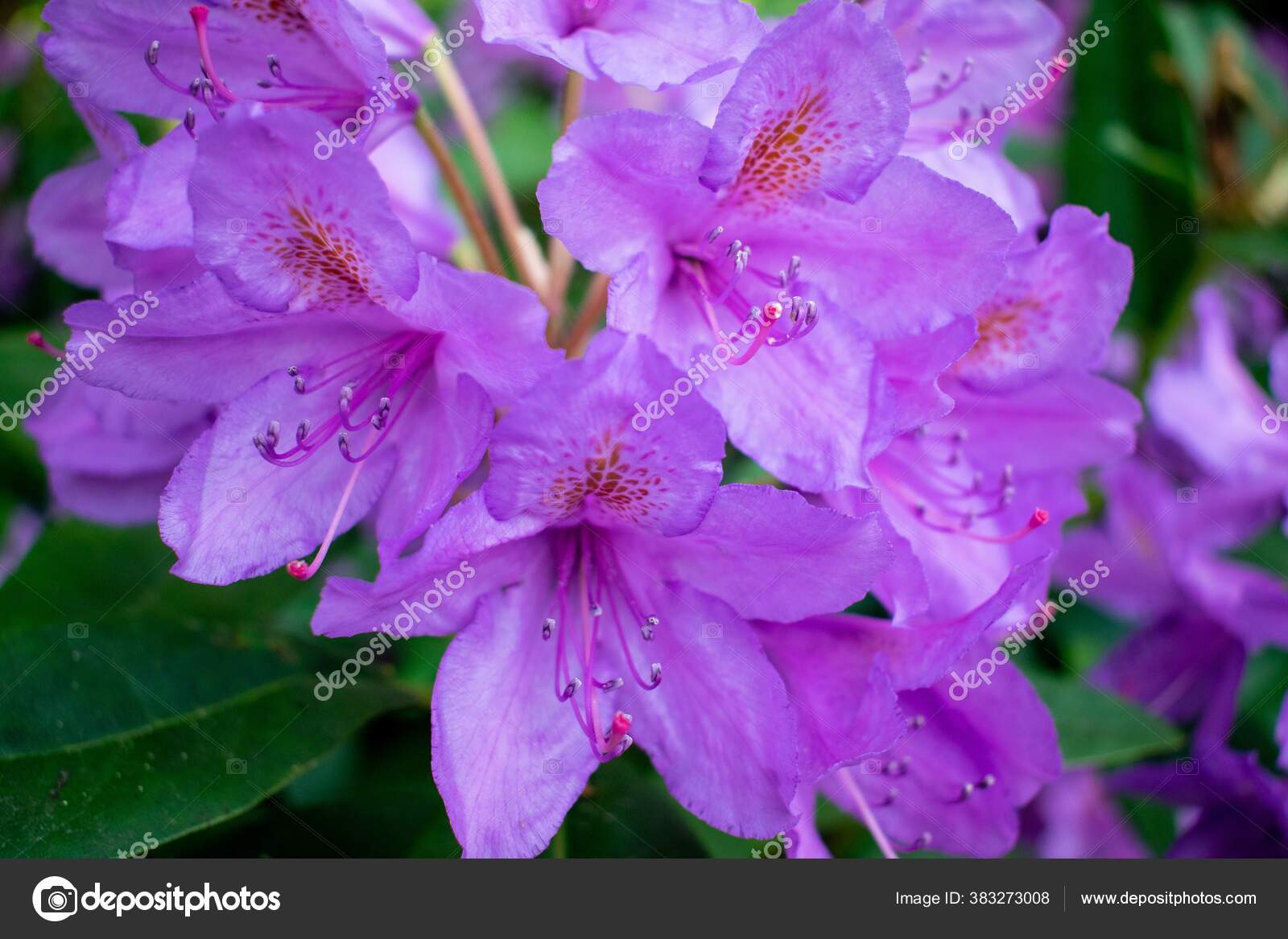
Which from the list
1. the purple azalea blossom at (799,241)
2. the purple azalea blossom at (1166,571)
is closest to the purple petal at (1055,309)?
the purple azalea blossom at (799,241)

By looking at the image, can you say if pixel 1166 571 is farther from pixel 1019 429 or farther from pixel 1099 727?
pixel 1019 429

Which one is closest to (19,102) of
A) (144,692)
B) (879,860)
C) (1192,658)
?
(144,692)

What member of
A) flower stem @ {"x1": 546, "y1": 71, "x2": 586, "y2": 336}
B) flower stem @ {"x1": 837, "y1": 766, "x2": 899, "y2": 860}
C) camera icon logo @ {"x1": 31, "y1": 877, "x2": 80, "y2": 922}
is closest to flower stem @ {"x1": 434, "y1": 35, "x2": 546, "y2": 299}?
flower stem @ {"x1": 546, "y1": 71, "x2": 586, "y2": 336}

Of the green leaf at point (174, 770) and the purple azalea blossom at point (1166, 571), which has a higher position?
the green leaf at point (174, 770)

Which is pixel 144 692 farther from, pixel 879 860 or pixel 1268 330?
pixel 1268 330

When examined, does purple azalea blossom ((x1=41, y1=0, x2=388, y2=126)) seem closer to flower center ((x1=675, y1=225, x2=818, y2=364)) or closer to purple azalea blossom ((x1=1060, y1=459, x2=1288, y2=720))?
flower center ((x1=675, y1=225, x2=818, y2=364))

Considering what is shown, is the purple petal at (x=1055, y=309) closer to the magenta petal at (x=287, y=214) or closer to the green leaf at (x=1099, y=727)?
the green leaf at (x=1099, y=727)

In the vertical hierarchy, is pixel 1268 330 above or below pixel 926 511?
below
